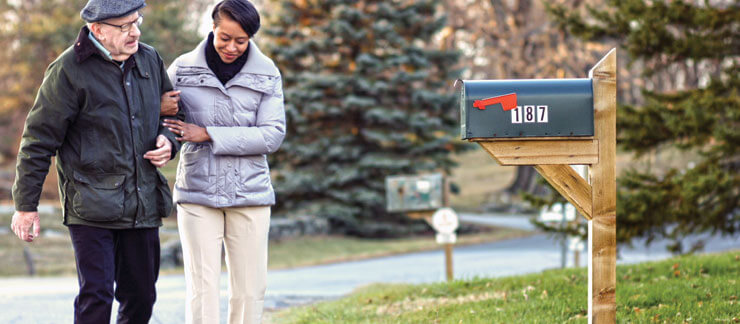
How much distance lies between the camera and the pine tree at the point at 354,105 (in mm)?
21375

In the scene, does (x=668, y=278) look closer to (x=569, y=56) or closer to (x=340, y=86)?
(x=340, y=86)

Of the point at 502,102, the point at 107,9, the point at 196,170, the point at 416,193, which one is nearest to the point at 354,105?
the point at 416,193

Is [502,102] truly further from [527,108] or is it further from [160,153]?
[160,153]

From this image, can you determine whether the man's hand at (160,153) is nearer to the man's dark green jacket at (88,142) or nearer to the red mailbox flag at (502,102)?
the man's dark green jacket at (88,142)

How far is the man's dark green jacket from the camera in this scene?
3730 millimetres

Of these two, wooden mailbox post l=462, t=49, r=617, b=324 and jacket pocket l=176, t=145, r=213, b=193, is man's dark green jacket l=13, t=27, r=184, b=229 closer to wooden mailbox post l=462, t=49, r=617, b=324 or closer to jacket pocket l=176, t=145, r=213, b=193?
jacket pocket l=176, t=145, r=213, b=193

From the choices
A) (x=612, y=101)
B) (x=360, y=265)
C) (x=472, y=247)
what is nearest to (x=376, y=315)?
(x=612, y=101)

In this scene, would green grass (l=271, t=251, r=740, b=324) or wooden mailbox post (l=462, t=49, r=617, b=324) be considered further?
green grass (l=271, t=251, r=740, b=324)

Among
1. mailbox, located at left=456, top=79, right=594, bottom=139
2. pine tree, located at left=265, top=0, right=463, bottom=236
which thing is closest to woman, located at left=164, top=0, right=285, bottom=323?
mailbox, located at left=456, top=79, right=594, bottom=139

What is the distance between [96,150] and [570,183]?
7.30ft

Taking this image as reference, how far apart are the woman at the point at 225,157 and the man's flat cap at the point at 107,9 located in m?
0.44

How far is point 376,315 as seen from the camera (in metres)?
6.23

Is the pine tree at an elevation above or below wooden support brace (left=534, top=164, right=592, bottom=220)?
above

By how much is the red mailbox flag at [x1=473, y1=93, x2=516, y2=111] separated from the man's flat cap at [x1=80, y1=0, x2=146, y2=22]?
5.41 feet
